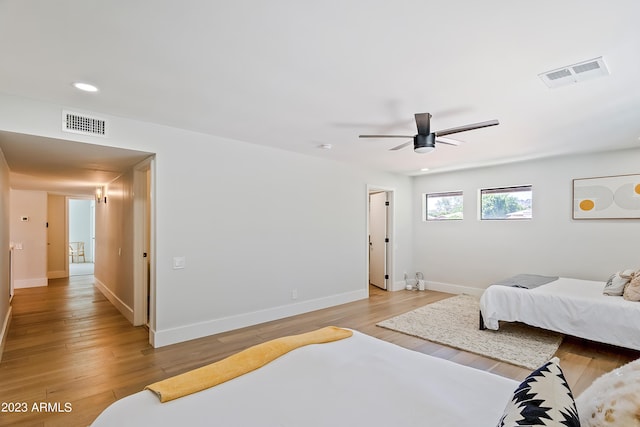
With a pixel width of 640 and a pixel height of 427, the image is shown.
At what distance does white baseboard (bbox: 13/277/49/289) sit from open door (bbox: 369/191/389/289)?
750cm

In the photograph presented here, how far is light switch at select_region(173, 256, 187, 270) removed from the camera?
385 centimetres

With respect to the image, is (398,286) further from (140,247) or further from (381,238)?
(140,247)

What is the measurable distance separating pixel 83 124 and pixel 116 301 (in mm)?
3438

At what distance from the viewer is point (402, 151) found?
495 cm

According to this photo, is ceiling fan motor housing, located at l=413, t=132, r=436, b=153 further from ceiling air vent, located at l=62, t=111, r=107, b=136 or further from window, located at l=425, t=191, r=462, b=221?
window, located at l=425, t=191, r=462, b=221

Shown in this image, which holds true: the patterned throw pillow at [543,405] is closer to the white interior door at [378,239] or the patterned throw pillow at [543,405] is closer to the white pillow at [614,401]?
the white pillow at [614,401]

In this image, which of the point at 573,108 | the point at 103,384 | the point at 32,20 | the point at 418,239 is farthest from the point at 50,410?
the point at 418,239

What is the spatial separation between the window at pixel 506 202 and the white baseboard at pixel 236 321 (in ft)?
10.5

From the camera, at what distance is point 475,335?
4.02 meters

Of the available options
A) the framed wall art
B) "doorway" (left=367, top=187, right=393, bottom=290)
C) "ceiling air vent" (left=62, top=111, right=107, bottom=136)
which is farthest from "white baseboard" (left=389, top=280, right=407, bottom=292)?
"ceiling air vent" (left=62, top=111, right=107, bottom=136)

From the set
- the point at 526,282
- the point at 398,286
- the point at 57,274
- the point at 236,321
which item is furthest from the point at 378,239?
the point at 57,274

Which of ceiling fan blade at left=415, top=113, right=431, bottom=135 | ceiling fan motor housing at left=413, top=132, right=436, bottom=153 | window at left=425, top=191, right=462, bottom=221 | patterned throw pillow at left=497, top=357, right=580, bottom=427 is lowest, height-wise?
patterned throw pillow at left=497, top=357, right=580, bottom=427

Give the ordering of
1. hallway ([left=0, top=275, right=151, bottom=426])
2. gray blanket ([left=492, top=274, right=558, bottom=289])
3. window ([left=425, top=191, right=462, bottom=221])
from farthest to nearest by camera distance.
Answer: window ([left=425, top=191, right=462, bottom=221])
gray blanket ([left=492, top=274, right=558, bottom=289])
hallway ([left=0, top=275, right=151, bottom=426])

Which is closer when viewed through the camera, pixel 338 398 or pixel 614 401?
pixel 614 401
